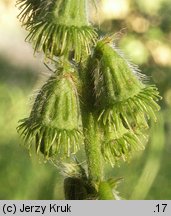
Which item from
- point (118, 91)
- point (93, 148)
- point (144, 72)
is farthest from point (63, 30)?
point (144, 72)

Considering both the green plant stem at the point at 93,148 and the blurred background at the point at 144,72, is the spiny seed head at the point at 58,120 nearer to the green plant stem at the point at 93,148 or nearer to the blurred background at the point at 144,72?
the green plant stem at the point at 93,148

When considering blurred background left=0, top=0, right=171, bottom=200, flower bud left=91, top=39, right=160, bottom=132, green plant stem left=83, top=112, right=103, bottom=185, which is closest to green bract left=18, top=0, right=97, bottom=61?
flower bud left=91, top=39, right=160, bottom=132

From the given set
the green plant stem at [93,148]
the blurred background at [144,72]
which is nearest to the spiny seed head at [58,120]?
the green plant stem at [93,148]

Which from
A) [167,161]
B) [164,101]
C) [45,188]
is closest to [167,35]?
[164,101]

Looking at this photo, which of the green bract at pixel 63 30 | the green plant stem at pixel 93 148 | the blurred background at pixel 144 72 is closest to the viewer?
the green bract at pixel 63 30

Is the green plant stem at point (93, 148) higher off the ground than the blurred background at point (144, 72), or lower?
lower

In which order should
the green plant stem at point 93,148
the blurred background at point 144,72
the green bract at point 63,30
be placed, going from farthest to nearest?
1. the blurred background at point 144,72
2. the green plant stem at point 93,148
3. the green bract at point 63,30

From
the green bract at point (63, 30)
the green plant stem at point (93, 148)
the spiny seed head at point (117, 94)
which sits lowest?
the green plant stem at point (93, 148)

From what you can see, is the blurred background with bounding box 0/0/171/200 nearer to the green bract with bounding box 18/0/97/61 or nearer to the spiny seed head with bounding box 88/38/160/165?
the spiny seed head with bounding box 88/38/160/165
